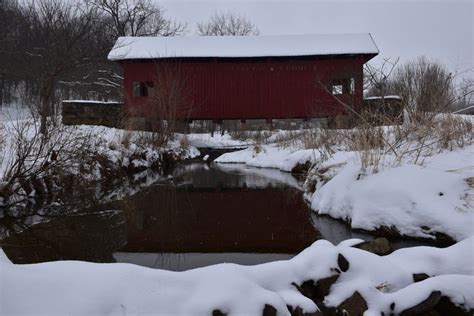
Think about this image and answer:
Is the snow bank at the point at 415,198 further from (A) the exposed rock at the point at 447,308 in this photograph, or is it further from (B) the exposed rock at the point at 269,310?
(B) the exposed rock at the point at 269,310

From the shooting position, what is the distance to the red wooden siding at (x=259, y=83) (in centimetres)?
1777

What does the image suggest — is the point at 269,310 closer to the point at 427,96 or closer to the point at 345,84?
the point at 427,96

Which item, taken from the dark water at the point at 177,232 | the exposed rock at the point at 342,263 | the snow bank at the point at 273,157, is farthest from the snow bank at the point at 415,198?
the snow bank at the point at 273,157

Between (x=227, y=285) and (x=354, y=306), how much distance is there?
0.89m

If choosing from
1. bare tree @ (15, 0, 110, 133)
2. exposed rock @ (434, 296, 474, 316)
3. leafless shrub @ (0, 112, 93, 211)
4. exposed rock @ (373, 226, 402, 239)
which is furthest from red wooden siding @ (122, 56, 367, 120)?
exposed rock @ (434, 296, 474, 316)

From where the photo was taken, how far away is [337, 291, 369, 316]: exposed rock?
8.24 feet

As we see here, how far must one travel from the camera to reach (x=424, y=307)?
2.49 metres

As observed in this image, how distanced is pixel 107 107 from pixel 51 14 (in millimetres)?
4762

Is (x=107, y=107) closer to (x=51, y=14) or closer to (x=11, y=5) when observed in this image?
(x=51, y=14)

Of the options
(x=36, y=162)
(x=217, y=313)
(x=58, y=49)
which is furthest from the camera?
(x=58, y=49)

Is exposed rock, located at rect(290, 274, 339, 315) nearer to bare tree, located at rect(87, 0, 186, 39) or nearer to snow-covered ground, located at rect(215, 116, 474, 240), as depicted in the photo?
snow-covered ground, located at rect(215, 116, 474, 240)

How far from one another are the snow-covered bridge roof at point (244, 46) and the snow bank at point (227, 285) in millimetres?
15687

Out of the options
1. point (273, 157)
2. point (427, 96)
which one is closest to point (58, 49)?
point (273, 157)

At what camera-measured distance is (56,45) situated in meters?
11.8
